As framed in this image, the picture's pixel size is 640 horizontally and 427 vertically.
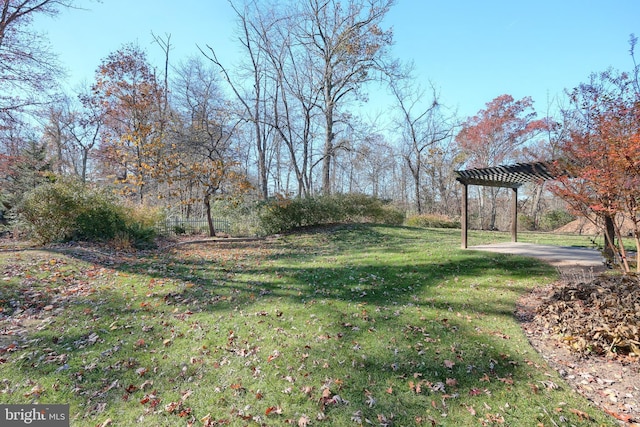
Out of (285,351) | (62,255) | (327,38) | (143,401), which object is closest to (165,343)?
(143,401)

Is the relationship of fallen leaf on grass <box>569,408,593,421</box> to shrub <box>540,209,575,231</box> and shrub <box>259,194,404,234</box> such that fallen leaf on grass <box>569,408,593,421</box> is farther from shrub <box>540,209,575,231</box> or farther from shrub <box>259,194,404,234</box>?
shrub <box>540,209,575,231</box>

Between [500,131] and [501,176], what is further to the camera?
[500,131]

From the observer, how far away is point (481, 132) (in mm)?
19578

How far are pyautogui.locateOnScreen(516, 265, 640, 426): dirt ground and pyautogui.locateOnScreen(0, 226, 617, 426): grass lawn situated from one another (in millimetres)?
147

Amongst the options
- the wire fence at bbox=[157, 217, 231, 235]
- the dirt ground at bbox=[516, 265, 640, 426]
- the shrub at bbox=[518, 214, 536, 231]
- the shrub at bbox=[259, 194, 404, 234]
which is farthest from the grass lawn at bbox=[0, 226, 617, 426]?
the shrub at bbox=[518, 214, 536, 231]

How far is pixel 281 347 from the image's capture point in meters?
3.43

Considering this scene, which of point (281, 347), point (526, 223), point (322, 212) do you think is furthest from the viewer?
point (526, 223)

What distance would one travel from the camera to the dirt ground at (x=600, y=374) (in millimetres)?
2414

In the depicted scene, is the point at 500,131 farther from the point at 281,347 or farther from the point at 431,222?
the point at 281,347

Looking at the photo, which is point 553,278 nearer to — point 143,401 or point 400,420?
point 400,420

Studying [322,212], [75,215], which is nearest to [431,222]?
[322,212]

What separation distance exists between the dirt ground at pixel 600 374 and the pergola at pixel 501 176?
4398 millimetres

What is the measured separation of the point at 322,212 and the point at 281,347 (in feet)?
36.8

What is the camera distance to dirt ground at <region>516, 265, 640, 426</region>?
95.0 inches
